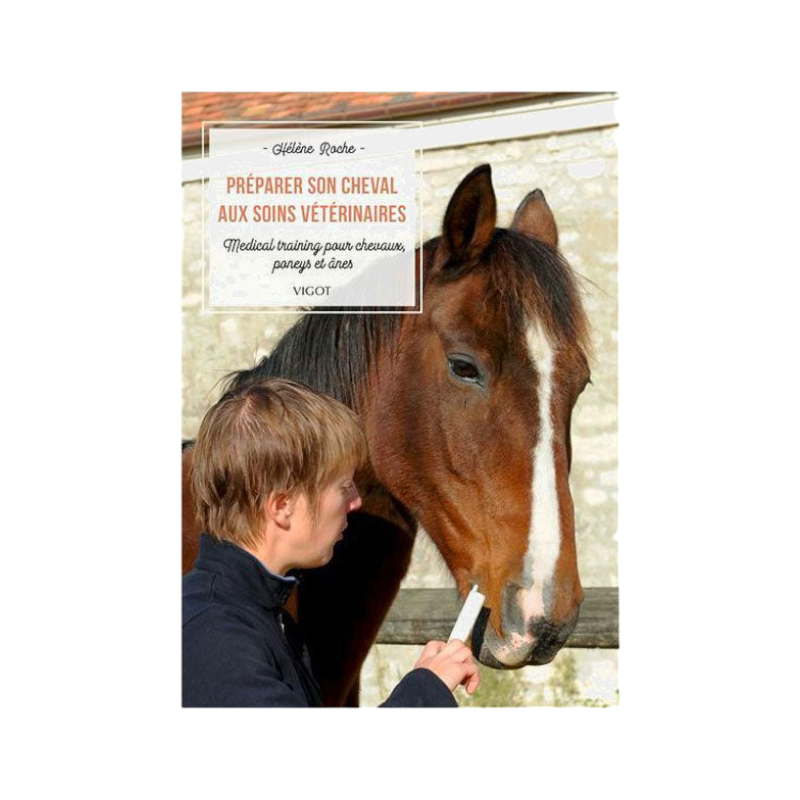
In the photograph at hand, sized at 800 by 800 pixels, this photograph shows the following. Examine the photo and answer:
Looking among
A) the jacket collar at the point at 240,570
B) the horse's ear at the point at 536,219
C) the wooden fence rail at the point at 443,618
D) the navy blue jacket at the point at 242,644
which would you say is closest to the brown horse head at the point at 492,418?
the horse's ear at the point at 536,219

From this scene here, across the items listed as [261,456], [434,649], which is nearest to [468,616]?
[434,649]

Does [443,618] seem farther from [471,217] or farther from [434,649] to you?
[471,217]

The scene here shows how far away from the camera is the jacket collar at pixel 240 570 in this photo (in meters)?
2.91

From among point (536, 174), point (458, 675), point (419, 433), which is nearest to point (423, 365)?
point (419, 433)

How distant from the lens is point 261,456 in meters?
2.90

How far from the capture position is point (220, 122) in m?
3.94

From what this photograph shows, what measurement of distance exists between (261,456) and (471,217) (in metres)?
1.29

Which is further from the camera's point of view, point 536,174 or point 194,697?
point 536,174

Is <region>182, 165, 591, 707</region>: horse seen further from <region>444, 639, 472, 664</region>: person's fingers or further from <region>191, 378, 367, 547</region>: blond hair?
<region>191, 378, 367, 547</region>: blond hair

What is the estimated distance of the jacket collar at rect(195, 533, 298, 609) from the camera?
291 centimetres

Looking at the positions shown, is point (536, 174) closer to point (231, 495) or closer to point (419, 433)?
point (419, 433)

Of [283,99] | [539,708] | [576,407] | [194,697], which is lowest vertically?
[539,708]

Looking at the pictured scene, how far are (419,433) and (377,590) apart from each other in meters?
0.60

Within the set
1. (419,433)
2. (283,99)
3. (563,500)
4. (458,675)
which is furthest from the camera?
(283,99)
